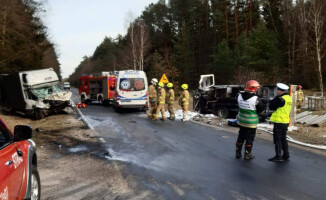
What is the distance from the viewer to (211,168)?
650cm

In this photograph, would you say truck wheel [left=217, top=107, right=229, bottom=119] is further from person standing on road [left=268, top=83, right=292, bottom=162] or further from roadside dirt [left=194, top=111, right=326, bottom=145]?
person standing on road [left=268, top=83, right=292, bottom=162]

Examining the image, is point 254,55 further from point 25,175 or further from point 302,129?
point 25,175

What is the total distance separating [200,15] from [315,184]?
4678 centimetres

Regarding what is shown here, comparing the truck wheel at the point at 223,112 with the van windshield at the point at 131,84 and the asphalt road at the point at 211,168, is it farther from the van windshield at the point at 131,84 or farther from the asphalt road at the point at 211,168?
the asphalt road at the point at 211,168

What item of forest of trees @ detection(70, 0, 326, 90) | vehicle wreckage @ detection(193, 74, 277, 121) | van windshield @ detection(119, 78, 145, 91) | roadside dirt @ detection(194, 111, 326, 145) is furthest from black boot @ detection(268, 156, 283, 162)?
forest of trees @ detection(70, 0, 326, 90)

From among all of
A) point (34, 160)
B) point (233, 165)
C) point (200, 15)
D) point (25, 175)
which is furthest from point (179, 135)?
point (200, 15)

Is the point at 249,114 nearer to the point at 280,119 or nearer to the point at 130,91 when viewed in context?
the point at 280,119

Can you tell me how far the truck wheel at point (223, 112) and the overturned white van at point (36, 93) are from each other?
844 centimetres

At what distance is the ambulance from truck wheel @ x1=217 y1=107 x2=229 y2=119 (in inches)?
173

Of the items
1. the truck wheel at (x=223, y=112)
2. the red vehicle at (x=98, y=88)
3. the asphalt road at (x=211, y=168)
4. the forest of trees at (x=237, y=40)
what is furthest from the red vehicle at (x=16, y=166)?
the forest of trees at (x=237, y=40)

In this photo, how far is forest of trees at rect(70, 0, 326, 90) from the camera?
111 ft

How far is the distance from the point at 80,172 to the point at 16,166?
3146mm

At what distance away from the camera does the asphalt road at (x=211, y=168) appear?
200 inches

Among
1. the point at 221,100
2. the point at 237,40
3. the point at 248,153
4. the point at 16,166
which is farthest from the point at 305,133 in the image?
the point at 237,40
